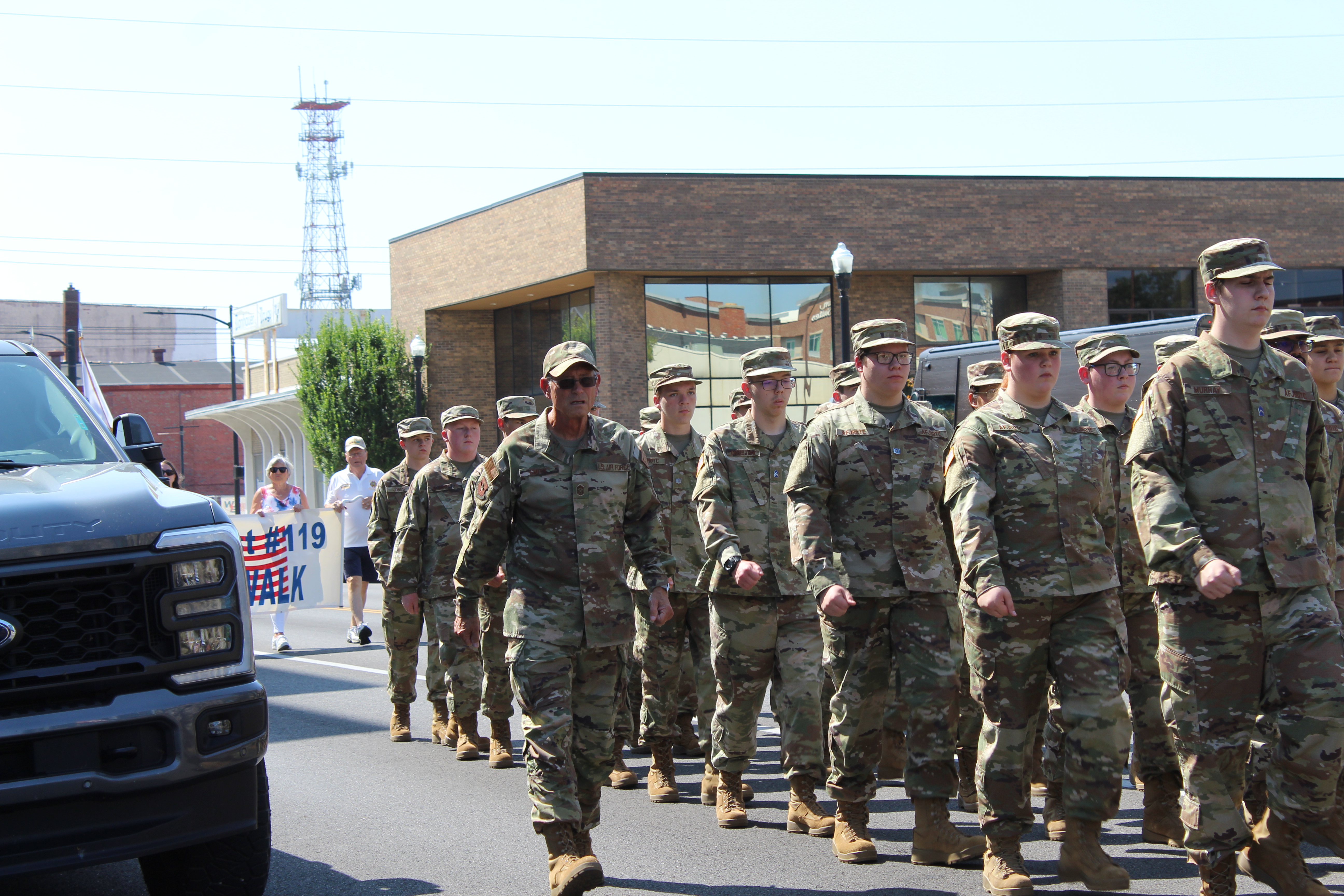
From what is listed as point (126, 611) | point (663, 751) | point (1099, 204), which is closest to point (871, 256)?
point (1099, 204)

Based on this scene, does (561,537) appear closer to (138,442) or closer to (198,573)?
(198,573)

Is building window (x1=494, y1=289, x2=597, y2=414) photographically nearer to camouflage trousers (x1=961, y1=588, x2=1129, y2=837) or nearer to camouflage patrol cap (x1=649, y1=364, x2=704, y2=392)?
camouflage patrol cap (x1=649, y1=364, x2=704, y2=392)

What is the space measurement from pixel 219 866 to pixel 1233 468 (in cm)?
423

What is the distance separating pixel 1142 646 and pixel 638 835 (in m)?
2.73

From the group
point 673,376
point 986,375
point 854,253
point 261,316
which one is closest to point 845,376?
point 986,375

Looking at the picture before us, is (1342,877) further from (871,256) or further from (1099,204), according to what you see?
(1099,204)

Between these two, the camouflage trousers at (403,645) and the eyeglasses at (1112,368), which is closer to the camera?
the eyeglasses at (1112,368)

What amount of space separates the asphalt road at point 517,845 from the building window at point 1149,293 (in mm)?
29991

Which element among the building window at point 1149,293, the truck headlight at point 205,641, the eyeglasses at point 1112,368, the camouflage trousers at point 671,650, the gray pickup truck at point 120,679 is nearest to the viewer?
the gray pickup truck at point 120,679

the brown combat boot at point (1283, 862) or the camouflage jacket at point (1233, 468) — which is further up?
the camouflage jacket at point (1233, 468)

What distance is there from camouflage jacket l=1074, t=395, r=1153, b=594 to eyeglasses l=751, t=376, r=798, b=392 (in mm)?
1544

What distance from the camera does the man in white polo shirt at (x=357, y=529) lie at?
15477 millimetres

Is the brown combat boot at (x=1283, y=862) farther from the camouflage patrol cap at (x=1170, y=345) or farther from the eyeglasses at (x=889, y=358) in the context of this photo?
the eyeglasses at (x=889, y=358)

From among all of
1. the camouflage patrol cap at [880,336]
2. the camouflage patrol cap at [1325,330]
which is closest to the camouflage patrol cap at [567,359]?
the camouflage patrol cap at [880,336]
